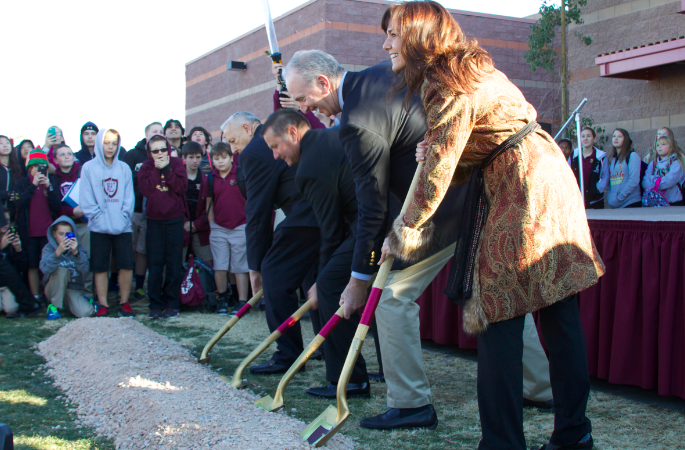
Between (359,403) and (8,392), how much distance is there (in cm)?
196

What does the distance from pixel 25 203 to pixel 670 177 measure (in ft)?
21.8

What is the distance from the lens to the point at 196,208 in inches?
245

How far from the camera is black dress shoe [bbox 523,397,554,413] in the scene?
274 centimetres

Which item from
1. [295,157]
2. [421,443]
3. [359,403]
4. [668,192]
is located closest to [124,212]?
[295,157]

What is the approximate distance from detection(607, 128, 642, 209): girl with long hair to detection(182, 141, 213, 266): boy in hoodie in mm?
4657

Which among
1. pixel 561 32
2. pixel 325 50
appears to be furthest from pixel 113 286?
pixel 561 32

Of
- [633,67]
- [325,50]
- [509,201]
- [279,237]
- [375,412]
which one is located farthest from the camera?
[325,50]

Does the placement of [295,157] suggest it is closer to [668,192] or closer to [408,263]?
[408,263]

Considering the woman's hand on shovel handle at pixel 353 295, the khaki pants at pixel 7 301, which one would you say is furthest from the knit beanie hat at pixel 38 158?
the woman's hand on shovel handle at pixel 353 295

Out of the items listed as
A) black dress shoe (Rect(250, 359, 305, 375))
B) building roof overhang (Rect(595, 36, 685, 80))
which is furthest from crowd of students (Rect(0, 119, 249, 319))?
building roof overhang (Rect(595, 36, 685, 80))

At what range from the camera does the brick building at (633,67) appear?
765 cm

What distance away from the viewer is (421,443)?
2420 millimetres

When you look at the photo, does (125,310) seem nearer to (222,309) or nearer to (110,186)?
(222,309)

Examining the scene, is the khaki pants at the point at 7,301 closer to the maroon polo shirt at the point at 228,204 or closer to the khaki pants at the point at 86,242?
the khaki pants at the point at 86,242
